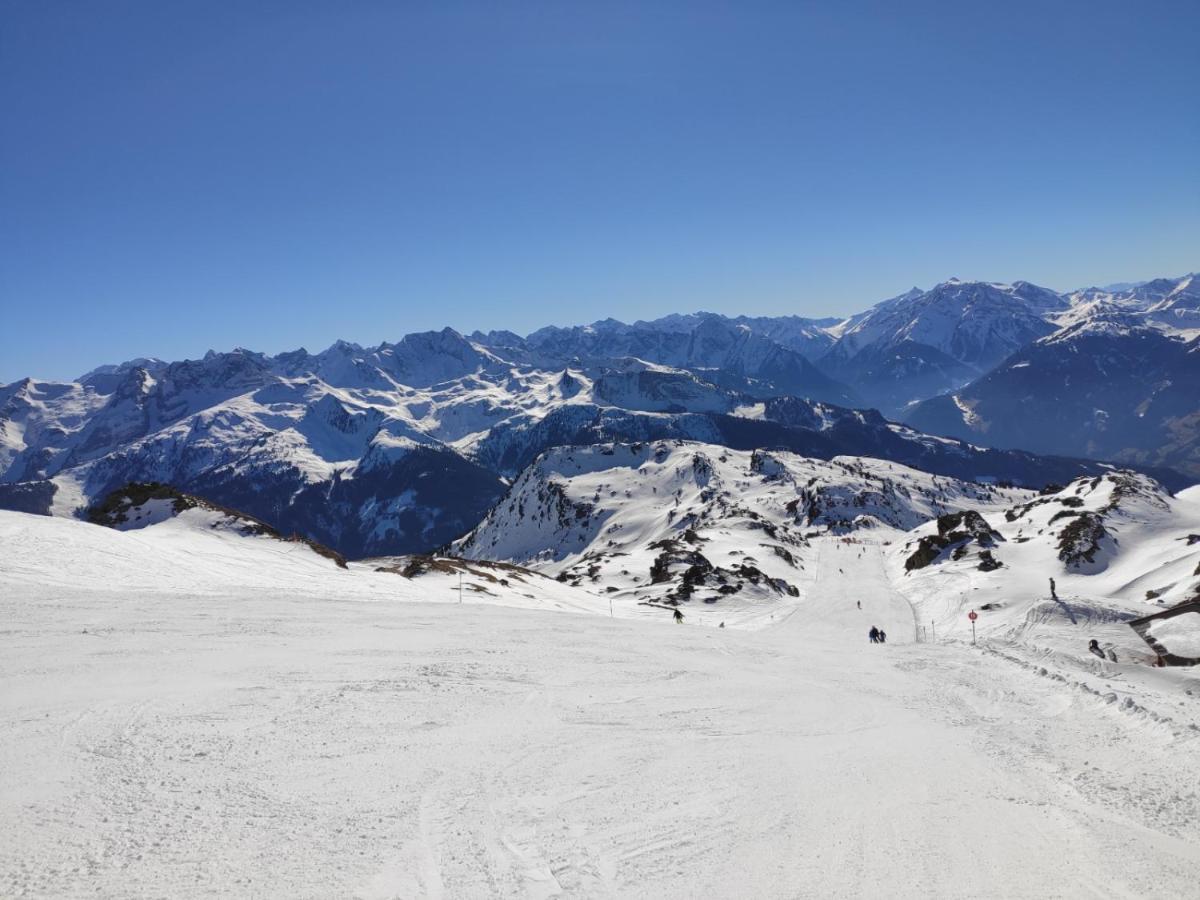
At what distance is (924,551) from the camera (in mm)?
100812

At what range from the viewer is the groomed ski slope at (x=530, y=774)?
455 inches

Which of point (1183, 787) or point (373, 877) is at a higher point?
point (1183, 787)

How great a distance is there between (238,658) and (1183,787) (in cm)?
2691

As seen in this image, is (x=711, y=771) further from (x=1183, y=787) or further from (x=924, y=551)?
(x=924, y=551)

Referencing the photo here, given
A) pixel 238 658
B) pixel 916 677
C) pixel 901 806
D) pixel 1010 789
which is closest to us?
pixel 901 806

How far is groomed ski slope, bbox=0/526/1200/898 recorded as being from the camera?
11562 millimetres

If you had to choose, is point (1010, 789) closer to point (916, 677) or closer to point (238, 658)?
point (916, 677)

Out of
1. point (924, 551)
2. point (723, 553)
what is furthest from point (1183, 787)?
point (723, 553)

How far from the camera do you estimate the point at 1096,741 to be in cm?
1909

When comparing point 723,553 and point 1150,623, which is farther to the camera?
point 723,553

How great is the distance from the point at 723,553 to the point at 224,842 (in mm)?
110401

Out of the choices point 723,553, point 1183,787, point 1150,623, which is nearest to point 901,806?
point 1183,787

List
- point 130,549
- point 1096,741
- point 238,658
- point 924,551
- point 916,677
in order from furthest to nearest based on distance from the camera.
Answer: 1. point 924,551
2. point 130,549
3. point 916,677
4. point 238,658
5. point 1096,741

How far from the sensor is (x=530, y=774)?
1565cm
